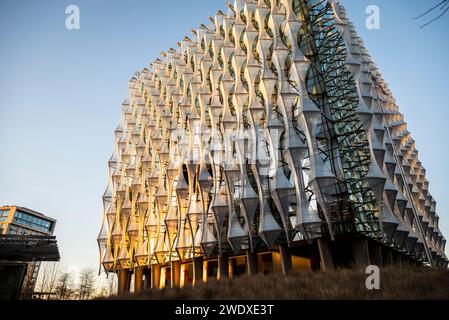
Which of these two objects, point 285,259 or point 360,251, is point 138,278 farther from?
point 360,251

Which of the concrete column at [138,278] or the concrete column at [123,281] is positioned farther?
the concrete column at [123,281]

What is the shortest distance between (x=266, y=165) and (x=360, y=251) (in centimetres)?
948

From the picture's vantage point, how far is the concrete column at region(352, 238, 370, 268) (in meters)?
23.5

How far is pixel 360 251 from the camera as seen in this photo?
2389 centimetres

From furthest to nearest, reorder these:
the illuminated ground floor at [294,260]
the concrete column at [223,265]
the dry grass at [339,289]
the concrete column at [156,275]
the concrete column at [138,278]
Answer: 1. the concrete column at [138,278]
2. the concrete column at [156,275]
3. the concrete column at [223,265]
4. the illuminated ground floor at [294,260]
5. the dry grass at [339,289]

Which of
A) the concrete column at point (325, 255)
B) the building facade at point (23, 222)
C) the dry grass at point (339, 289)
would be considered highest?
the building facade at point (23, 222)

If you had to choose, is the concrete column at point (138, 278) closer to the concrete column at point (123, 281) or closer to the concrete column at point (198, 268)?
the concrete column at point (123, 281)

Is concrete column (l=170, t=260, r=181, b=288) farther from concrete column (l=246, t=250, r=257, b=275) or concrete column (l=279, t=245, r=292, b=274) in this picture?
concrete column (l=279, t=245, r=292, b=274)

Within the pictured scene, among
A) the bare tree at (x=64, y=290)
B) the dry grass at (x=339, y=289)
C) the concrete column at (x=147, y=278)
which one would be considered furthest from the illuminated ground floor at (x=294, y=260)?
the bare tree at (x=64, y=290)

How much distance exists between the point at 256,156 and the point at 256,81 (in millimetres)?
8064

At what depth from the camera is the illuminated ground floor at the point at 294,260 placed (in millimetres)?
23984

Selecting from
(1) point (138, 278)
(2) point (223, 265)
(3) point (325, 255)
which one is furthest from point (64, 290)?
(3) point (325, 255)
